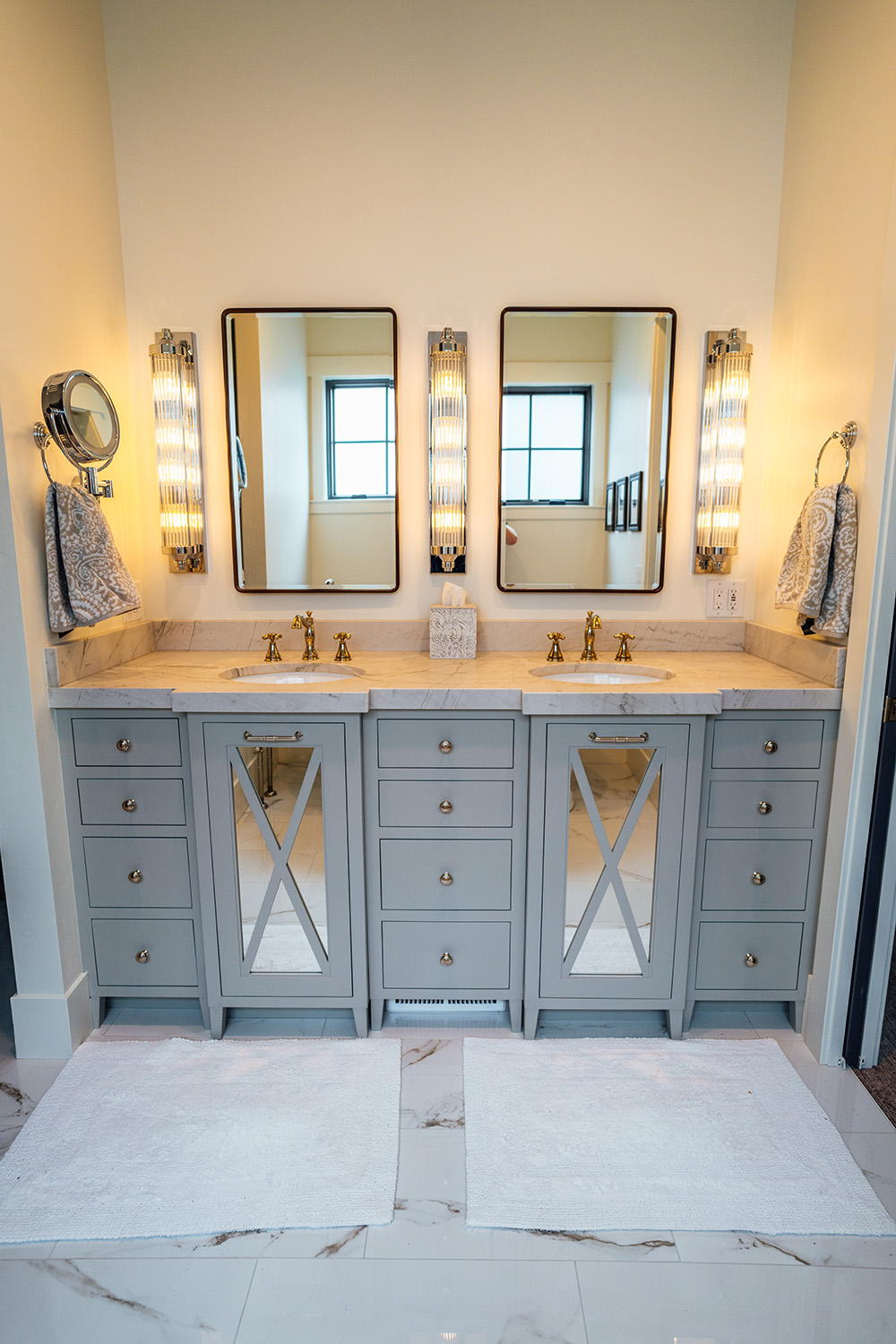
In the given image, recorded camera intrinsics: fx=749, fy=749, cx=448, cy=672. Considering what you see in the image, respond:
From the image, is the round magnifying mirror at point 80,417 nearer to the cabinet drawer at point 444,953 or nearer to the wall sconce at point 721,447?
the cabinet drawer at point 444,953

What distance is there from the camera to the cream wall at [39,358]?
1.70 m

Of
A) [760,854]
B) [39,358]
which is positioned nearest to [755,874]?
[760,854]

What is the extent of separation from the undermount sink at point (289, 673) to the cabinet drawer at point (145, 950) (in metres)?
0.68

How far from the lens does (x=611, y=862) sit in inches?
73.7

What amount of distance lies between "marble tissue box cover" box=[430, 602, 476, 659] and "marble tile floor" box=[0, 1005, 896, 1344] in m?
1.31

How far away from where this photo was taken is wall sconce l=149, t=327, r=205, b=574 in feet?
7.29

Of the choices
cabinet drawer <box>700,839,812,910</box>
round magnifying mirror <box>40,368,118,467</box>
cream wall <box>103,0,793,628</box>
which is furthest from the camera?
cream wall <box>103,0,793,628</box>

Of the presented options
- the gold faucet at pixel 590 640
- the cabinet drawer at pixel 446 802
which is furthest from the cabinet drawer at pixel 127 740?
the gold faucet at pixel 590 640

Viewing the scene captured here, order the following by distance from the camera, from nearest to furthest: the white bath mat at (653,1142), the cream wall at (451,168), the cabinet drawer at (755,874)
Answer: the white bath mat at (653,1142)
the cabinet drawer at (755,874)
the cream wall at (451,168)

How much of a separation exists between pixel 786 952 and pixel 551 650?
40.0 inches

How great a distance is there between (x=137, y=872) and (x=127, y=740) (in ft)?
1.15

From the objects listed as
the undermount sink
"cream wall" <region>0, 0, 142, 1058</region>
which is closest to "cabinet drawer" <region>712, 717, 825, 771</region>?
the undermount sink

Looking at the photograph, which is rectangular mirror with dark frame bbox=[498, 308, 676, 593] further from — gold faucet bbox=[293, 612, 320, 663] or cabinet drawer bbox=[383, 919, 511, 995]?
cabinet drawer bbox=[383, 919, 511, 995]

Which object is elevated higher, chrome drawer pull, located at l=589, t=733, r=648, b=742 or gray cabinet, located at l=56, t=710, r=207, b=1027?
chrome drawer pull, located at l=589, t=733, r=648, b=742
